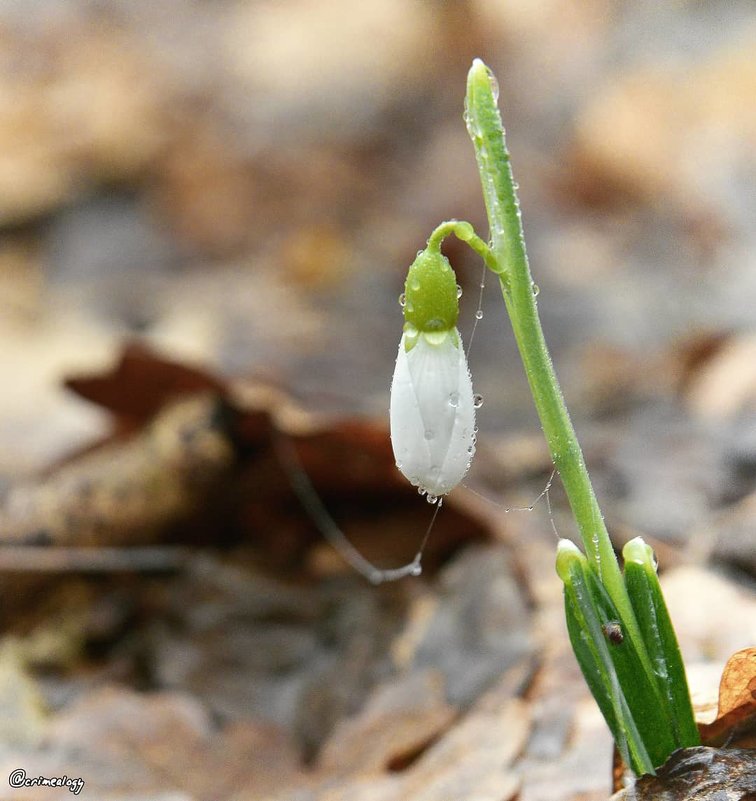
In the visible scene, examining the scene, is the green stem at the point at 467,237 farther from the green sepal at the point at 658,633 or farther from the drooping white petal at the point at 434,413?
the green sepal at the point at 658,633

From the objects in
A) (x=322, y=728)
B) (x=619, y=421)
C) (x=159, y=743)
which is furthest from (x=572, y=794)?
(x=619, y=421)

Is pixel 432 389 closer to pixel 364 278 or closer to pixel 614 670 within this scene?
pixel 614 670

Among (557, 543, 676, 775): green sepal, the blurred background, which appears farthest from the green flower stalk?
the blurred background

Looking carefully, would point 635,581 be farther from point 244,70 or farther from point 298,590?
point 244,70

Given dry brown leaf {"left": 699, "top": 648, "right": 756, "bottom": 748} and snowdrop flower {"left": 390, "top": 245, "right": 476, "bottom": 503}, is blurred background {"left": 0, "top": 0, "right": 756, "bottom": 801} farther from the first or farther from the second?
snowdrop flower {"left": 390, "top": 245, "right": 476, "bottom": 503}

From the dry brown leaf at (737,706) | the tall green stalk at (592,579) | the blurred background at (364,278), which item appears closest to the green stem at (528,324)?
the tall green stalk at (592,579)
